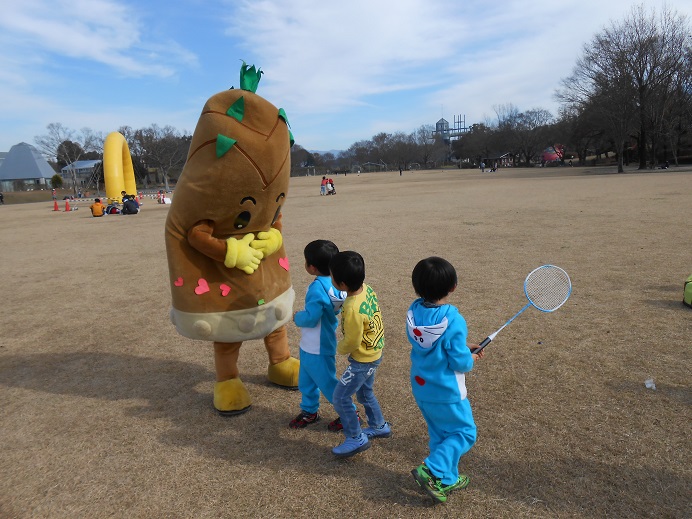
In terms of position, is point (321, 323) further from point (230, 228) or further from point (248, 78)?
point (248, 78)

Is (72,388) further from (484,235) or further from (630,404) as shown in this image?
(484,235)

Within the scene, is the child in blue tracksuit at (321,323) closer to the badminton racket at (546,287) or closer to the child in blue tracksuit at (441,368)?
the child in blue tracksuit at (441,368)

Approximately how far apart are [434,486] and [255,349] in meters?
3.14

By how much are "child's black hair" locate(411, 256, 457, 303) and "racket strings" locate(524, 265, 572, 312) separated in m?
1.02

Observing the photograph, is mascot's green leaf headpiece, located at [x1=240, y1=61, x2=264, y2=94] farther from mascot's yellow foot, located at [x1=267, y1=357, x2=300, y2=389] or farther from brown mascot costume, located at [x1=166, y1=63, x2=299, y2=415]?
mascot's yellow foot, located at [x1=267, y1=357, x2=300, y2=389]

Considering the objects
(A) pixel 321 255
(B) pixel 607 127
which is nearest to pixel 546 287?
(A) pixel 321 255

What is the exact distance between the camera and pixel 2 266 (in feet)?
36.6

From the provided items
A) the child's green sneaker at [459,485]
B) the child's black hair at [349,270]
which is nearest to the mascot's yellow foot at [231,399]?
the child's black hair at [349,270]

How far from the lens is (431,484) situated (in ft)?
8.81

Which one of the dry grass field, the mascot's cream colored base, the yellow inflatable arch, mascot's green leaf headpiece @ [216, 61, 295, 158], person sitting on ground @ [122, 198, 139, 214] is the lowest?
the dry grass field

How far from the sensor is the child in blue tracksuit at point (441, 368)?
2662mm

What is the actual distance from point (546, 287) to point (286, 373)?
2.38m

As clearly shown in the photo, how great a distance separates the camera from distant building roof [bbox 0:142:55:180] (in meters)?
66.6

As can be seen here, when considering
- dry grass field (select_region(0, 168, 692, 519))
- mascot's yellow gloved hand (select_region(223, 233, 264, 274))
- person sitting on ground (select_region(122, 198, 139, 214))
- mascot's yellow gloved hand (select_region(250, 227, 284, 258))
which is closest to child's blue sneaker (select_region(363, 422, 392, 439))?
dry grass field (select_region(0, 168, 692, 519))
